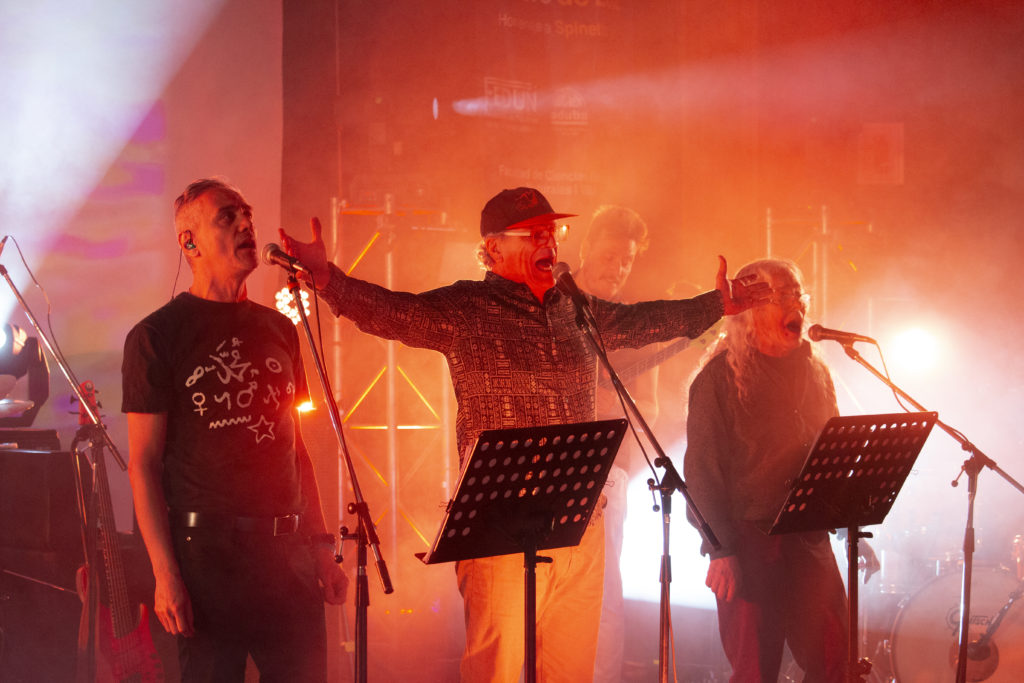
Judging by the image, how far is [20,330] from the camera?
14.5 ft

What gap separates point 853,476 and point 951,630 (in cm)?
234

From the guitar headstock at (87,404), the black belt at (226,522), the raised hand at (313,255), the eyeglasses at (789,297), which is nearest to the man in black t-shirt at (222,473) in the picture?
the black belt at (226,522)

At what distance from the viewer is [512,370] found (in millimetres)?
2723

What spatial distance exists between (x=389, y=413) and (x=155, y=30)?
2714 mm

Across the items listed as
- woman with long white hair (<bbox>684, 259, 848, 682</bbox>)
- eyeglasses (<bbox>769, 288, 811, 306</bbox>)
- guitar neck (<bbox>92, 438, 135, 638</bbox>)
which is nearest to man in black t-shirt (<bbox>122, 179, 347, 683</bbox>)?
guitar neck (<bbox>92, 438, 135, 638</bbox>)

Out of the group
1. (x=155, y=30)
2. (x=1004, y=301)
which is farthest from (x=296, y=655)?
(x=1004, y=301)

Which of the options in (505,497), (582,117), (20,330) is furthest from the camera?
(582,117)

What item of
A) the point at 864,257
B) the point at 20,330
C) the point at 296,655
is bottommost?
the point at 296,655

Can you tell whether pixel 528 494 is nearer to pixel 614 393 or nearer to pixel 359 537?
pixel 359 537

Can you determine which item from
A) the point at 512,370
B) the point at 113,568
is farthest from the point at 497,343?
the point at 113,568

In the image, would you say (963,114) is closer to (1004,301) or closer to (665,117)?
(1004,301)

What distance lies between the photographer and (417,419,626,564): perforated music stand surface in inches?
85.7

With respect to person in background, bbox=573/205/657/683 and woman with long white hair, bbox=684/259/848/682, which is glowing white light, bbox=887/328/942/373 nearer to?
person in background, bbox=573/205/657/683

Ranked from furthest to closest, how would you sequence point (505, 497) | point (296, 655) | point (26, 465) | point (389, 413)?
point (389, 413), point (26, 465), point (296, 655), point (505, 497)
